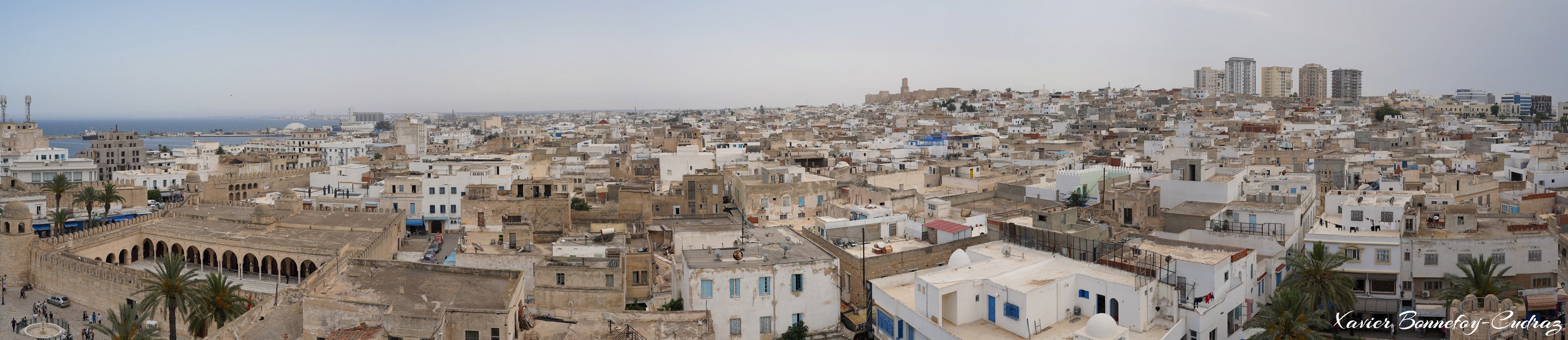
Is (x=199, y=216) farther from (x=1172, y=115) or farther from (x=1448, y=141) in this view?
(x=1172, y=115)

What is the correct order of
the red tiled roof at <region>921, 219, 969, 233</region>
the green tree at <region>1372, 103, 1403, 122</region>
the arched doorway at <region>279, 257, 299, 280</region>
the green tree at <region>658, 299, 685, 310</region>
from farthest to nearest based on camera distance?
the green tree at <region>1372, 103, 1403, 122</region>, the arched doorway at <region>279, 257, 299, 280</region>, the red tiled roof at <region>921, 219, 969, 233</region>, the green tree at <region>658, 299, 685, 310</region>

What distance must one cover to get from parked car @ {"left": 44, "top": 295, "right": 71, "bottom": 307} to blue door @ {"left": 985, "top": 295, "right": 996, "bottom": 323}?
81.2 feet

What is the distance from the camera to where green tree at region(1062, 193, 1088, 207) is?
92.4 feet

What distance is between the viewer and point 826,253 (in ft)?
67.4

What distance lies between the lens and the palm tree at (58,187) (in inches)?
1515

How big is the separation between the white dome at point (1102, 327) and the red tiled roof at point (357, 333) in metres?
10.3

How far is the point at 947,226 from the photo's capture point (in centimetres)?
2262

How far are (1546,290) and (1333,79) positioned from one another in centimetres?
11325

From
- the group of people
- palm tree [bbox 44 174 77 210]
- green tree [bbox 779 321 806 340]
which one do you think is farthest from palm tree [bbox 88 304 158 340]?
palm tree [bbox 44 174 77 210]

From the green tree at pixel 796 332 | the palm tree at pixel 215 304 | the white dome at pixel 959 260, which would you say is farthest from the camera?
the palm tree at pixel 215 304

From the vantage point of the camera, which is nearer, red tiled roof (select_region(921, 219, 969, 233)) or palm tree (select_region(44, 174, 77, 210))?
red tiled roof (select_region(921, 219, 969, 233))

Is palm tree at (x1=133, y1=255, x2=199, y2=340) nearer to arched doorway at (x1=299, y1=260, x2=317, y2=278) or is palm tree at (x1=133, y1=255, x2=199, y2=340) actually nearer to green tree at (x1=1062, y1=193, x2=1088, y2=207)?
arched doorway at (x1=299, y1=260, x2=317, y2=278)

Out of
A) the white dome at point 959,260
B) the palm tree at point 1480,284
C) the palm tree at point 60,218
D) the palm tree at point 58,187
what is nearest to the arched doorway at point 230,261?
the palm tree at point 60,218

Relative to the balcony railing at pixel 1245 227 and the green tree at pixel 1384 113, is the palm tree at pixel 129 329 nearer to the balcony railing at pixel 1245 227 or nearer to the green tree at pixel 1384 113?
the balcony railing at pixel 1245 227
